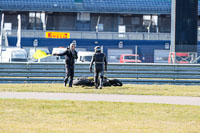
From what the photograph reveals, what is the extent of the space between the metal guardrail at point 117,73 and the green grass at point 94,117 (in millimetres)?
7685

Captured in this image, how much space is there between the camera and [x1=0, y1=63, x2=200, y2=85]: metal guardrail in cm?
2092

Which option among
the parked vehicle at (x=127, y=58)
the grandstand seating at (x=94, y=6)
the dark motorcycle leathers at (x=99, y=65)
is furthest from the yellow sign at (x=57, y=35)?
the dark motorcycle leathers at (x=99, y=65)

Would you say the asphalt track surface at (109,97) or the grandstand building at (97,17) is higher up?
the grandstand building at (97,17)

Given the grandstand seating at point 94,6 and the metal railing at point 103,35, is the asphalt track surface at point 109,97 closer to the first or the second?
the metal railing at point 103,35

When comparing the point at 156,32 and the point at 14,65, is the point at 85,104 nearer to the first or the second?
the point at 14,65

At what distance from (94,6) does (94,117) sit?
4917 centimetres

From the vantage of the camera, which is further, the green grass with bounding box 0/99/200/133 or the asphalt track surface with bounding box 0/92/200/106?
the asphalt track surface with bounding box 0/92/200/106

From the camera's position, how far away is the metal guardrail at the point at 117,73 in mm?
20922

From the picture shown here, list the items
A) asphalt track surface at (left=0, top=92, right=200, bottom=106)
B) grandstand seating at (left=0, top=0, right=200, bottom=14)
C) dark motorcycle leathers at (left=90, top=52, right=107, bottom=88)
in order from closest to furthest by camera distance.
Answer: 1. asphalt track surface at (left=0, top=92, right=200, bottom=106)
2. dark motorcycle leathers at (left=90, top=52, right=107, bottom=88)
3. grandstand seating at (left=0, top=0, right=200, bottom=14)

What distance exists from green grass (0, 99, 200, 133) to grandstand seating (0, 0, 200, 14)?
149 ft

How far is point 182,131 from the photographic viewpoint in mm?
8719

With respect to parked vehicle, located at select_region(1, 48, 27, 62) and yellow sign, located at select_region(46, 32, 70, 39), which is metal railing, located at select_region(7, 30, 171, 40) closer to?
yellow sign, located at select_region(46, 32, 70, 39)

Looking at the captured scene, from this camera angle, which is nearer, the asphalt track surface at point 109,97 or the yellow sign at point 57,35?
the asphalt track surface at point 109,97

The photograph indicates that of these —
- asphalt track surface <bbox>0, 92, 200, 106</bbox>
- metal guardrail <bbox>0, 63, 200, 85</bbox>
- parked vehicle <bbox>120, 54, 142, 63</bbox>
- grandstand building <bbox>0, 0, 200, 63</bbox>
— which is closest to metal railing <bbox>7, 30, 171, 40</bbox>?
grandstand building <bbox>0, 0, 200, 63</bbox>
